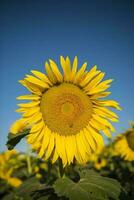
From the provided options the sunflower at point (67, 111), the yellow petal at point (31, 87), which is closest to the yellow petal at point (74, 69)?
the sunflower at point (67, 111)

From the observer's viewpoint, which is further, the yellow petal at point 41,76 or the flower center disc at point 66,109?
the flower center disc at point 66,109

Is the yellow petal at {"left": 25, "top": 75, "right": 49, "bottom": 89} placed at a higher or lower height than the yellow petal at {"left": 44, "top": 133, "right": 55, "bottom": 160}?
higher

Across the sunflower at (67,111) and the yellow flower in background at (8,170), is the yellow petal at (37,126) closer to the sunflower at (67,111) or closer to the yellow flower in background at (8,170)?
the sunflower at (67,111)

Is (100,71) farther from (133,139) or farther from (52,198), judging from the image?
(133,139)

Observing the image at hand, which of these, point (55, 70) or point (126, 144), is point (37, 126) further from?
point (126, 144)

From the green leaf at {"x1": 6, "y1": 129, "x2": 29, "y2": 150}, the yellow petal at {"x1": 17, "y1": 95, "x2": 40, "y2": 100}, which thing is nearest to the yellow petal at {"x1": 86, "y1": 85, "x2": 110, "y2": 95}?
the yellow petal at {"x1": 17, "y1": 95, "x2": 40, "y2": 100}

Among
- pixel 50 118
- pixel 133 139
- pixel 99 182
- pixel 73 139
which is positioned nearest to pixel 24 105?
pixel 50 118

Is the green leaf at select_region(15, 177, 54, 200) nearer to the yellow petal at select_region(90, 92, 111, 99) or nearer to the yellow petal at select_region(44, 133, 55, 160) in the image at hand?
the yellow petal at select_region(44, 133, 55, 160)
